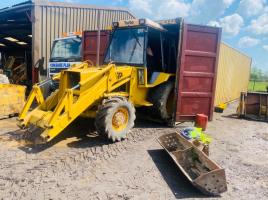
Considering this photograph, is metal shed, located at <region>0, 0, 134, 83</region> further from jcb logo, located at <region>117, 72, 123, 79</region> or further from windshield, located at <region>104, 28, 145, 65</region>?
jcb logo, located at <region>117, 72, 123, 79</region>

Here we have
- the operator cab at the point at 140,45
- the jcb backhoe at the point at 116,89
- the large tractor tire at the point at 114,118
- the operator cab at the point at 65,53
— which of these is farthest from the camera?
the operator cab at the point at 65,53

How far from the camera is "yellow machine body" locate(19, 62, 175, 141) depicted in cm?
544

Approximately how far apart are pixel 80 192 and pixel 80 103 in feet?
7.02

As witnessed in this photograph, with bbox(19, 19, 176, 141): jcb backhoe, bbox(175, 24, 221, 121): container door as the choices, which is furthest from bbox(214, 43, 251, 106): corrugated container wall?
bbox(19, 19, 176, 141): jcb backhoe

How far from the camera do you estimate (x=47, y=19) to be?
1175 cm

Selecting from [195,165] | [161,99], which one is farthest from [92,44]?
[195,165]

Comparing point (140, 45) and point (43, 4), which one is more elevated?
point (43, 4)

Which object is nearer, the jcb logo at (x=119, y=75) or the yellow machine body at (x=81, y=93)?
the yellow machine body at (x=81, y=93)

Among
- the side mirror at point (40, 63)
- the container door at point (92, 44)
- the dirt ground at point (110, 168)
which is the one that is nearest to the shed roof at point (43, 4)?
the side mirror at point (40, 63)

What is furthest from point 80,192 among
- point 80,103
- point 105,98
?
point 105,98

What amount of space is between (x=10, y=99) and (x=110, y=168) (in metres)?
4.63

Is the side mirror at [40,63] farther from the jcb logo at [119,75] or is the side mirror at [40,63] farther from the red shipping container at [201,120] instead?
the red shipping container at [201,120]

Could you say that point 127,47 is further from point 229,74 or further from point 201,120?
point 229,74

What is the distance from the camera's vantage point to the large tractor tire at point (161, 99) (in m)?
7.51
